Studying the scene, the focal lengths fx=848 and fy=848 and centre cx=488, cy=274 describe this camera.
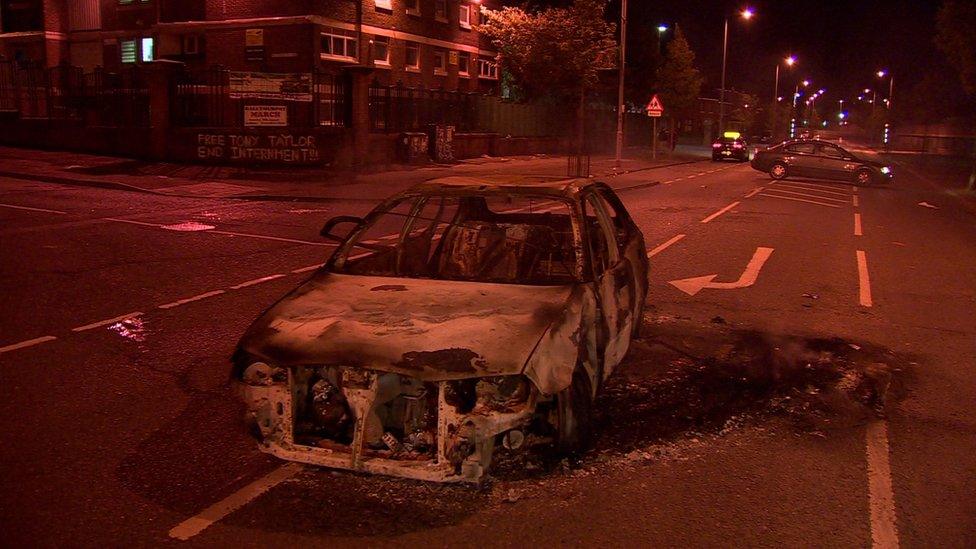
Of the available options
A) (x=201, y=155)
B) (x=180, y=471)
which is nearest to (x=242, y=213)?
(x=201, y=155)

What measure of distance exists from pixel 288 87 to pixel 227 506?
2058 cm

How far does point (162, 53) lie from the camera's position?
33.0m

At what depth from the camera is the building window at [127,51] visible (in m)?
35.2

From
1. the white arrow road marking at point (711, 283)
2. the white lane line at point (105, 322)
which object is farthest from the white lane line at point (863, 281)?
Answer: the white lane line at point (105, 322)

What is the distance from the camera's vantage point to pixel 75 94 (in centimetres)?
2570

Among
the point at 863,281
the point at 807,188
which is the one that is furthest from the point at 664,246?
the point at 807,188

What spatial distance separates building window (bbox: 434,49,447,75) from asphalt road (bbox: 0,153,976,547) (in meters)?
27.5

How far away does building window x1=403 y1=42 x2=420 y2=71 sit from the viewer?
35.5 m

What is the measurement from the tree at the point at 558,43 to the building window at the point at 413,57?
3.14 metres

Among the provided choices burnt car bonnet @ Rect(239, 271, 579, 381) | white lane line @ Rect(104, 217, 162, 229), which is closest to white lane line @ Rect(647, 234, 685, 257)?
burnt car bonnet @ Rect(239, 271, 579, 381)

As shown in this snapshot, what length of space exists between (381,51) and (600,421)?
3041 cm

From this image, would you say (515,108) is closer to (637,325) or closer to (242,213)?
(242,213)

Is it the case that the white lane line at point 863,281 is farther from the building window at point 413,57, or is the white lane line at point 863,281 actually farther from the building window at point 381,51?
the building window at point 413,57

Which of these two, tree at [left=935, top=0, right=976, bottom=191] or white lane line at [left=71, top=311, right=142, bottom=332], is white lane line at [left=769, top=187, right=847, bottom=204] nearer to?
tree at [left=935, top=0, right=976, bottom=191]
